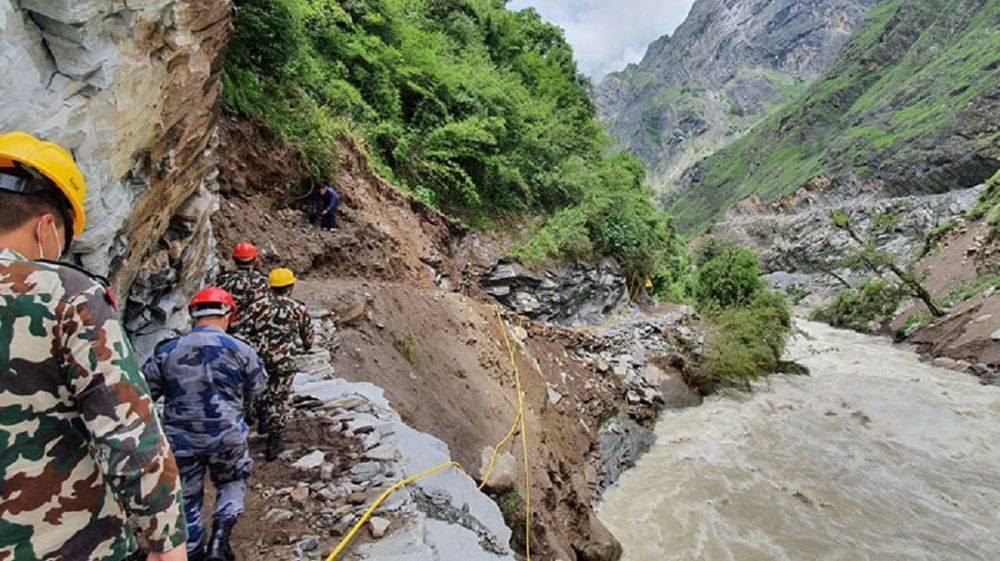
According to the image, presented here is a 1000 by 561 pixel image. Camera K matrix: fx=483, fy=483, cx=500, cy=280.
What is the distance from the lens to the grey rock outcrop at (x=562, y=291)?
13062 millimetres

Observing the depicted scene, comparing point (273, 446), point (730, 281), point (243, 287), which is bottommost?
point (273, 446)

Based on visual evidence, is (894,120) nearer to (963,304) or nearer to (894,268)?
(894,268)

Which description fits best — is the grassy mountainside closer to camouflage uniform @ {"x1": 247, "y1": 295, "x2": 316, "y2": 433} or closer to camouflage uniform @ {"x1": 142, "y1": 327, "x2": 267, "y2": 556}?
camouflage uniform @ {"x1": 247, "y1": 295, "x2": 316, "y2": 433}

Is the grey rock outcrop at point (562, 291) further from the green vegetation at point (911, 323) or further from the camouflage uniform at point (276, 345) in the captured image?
the green vegetation at point (911, 323)

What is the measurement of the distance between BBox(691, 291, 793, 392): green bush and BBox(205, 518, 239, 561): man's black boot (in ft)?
46.7

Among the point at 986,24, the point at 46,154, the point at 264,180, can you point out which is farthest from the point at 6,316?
the point at 986,24

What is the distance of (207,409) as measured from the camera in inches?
108

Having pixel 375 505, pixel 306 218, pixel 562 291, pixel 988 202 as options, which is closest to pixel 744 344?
pixel 562 291

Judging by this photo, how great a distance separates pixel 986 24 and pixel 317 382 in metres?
94.4

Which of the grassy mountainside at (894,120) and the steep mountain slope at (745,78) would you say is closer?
the grassy mountainside at (894,120)

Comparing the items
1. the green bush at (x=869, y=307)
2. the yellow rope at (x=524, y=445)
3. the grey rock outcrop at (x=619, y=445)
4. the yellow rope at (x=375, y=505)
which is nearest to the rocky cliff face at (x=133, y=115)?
the yellow rope at (x=375, y=505)

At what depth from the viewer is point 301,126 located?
353 inches

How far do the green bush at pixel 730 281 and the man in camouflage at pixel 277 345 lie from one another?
17.6 metres

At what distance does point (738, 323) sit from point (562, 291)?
679cm
